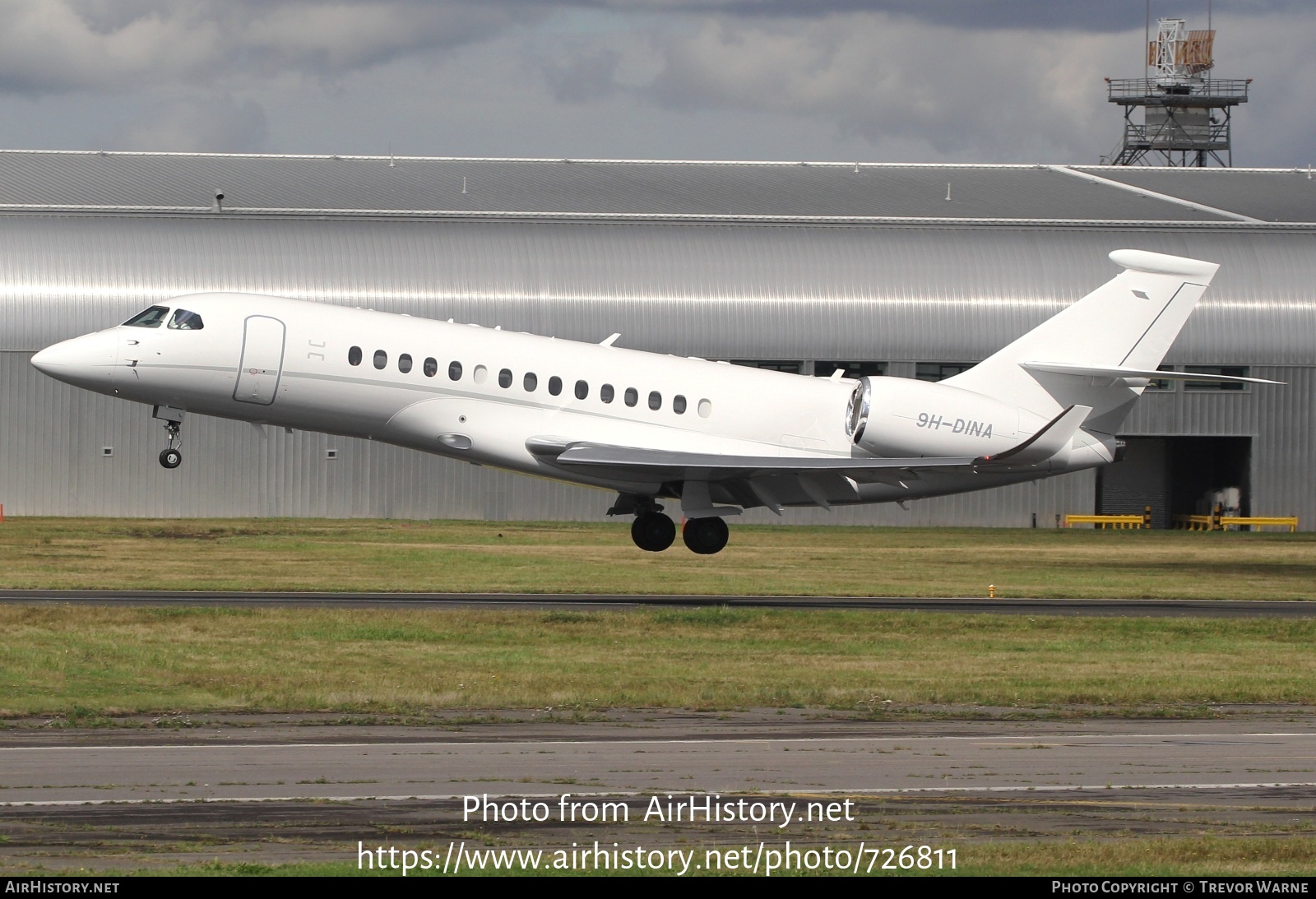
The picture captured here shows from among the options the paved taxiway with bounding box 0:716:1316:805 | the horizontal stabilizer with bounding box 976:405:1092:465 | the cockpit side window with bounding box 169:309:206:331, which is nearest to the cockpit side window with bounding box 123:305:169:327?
the cockpit side window with bounding box 169:309:206:331

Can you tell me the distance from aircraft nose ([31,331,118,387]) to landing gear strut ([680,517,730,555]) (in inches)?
432

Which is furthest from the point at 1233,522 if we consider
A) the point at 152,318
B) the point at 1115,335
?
the point at 152,318

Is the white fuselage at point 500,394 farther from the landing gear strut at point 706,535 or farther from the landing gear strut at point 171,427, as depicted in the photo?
the landing gear strut at point 706,535

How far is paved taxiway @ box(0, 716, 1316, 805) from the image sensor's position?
46.5 feet

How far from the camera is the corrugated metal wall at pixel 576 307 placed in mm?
48062

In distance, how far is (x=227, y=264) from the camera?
48.9 meters

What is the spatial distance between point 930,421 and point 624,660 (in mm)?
10102

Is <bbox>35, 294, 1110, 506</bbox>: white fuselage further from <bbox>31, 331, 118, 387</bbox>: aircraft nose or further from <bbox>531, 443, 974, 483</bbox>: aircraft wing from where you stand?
<bbox>531, 443, 974, 483</bbox>: aircraft wing

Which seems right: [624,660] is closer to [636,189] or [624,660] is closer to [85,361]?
[85,361]

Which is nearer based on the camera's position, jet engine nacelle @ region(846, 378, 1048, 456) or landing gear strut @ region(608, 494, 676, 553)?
jet engine nacelle @ region(846, 378, 1048, 456)

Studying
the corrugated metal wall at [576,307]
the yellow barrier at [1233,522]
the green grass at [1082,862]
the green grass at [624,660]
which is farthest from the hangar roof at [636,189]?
the green grass at [1082,862]

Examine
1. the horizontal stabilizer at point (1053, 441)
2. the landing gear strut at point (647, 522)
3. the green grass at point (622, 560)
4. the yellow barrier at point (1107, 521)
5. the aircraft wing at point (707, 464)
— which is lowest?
the green grass at point (622, 560)

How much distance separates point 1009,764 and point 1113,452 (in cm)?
1678

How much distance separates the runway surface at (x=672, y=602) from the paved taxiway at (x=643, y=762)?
1182 cm
